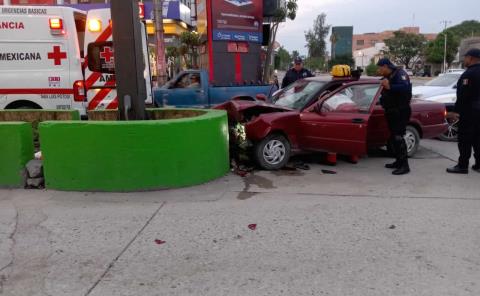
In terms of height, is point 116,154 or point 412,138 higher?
point 116,154

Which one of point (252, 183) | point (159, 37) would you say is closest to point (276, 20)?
point (159, 37)

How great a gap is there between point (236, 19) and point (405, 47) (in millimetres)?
81842

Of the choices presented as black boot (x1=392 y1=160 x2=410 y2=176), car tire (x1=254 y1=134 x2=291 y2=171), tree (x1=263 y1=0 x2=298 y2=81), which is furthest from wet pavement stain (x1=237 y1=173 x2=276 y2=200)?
tree (x1=263 y1=0 x2=298 y2=81)

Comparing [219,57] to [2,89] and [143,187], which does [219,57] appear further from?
[143,187]

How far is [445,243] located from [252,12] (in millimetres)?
14490

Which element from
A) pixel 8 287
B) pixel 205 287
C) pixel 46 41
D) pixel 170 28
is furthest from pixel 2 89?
pixel 170 28

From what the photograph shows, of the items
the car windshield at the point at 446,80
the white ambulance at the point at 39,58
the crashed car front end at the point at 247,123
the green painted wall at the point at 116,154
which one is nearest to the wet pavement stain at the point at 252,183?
the crashed car front end at the point at 247,123

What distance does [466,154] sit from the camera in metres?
7.00

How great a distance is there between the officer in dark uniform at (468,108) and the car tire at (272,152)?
260 centimetres

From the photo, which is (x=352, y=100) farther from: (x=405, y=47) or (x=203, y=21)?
(x=405, y=47)

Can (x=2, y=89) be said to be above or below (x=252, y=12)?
below

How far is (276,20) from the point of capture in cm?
1981

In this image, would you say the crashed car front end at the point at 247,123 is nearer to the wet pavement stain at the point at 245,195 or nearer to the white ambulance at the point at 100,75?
the wet pavement stain at the point at 245,195

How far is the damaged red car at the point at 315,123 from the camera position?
707cm
